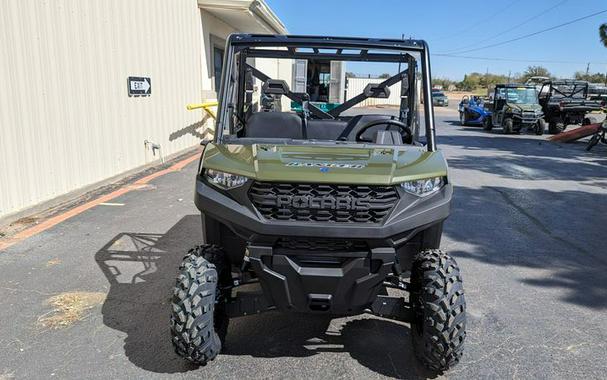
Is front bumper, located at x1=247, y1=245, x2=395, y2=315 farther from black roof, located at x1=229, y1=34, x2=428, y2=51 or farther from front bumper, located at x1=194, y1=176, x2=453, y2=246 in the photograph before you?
black roof, located at x1=229, y1=34, x2=428, y2=51

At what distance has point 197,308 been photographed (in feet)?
9.23

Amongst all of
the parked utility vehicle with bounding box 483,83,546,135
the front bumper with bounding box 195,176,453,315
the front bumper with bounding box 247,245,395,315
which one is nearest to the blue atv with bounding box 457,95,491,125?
the parked utility vehicle with bounding box 483,83,546,135

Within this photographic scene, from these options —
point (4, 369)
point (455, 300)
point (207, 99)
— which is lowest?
point (4, 369)

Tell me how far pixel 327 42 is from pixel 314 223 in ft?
5.08

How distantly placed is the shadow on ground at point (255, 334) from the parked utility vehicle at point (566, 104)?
2016 centimetres

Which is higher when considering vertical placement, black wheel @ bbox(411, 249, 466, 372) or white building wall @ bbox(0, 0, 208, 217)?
white building wall @ bbox(0, 0, 208, 217)

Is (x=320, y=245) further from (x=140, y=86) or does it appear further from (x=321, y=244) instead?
(x=140, y=86)

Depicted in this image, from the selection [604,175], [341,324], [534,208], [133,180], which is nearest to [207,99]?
[133,180]

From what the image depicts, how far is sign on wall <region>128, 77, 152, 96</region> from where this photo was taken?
9052 millimetres

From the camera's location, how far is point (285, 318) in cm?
385

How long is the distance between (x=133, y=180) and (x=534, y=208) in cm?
660

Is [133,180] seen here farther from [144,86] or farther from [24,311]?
[24,311]

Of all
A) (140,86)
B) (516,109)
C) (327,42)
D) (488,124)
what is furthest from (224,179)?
(488,124)

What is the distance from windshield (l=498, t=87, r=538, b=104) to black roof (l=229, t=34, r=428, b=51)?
19.5m
